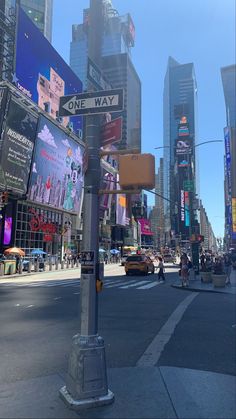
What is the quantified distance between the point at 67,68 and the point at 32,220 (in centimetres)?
2660

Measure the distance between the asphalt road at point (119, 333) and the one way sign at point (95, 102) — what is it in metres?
3.97

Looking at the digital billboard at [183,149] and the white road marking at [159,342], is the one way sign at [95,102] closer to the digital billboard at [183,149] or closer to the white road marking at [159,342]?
the white road marking at [159,342]

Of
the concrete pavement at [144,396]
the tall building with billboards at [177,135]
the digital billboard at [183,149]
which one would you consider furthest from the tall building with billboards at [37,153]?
the tall building with billboards at [177,135]

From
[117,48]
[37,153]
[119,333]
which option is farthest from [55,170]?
[119,333]

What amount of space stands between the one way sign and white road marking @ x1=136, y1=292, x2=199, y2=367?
3.97 m

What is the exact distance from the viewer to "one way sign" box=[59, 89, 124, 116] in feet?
18.3

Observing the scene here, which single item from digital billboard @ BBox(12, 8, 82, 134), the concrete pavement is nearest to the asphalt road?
the concrete pavement

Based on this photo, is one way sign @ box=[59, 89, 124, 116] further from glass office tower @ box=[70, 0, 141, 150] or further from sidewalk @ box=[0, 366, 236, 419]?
sidewalk @ box=[0, 366, 236, 419]

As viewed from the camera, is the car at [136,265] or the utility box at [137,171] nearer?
the utility box at [137,171]

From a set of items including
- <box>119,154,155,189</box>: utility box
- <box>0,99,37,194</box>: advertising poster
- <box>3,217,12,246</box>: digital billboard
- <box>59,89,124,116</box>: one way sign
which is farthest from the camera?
<box>3,217,12,246</box>: digital billboard

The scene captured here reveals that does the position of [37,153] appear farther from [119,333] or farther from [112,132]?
[112,132]

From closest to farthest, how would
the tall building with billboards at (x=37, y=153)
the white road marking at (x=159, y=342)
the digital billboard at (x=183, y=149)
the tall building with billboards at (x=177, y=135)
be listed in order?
the white road marking at (x=159, y=342) < the digital billboard at (x=183, y=149) < the tall building with billboards at (x=37, y=153) < the tall building with billboards at (x=177, y=135)

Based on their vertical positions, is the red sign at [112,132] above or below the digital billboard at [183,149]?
below

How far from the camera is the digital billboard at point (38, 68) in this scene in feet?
171
